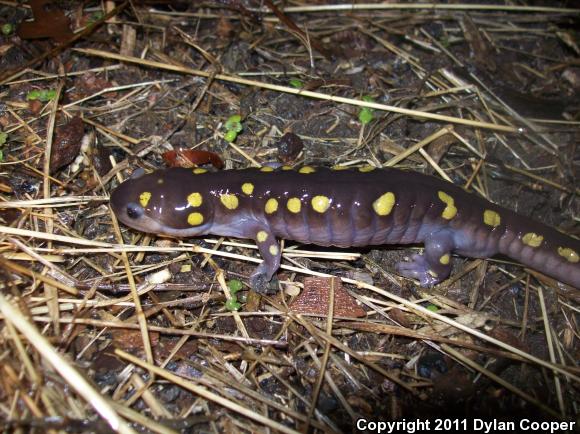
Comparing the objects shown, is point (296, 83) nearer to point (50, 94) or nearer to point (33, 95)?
point (50, 94)

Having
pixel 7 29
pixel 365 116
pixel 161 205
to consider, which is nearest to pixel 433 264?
pixel 365 116

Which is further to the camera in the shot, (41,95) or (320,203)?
(41,95)

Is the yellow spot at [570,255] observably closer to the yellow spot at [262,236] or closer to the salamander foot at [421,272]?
the salamander foot at [421,272]

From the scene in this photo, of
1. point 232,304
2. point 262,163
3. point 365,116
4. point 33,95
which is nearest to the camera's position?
point 232,304

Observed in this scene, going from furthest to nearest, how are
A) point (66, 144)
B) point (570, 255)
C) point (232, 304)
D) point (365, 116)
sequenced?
point (365, 116)
point (66, 144)
point (570, 255)
point (232, 304)

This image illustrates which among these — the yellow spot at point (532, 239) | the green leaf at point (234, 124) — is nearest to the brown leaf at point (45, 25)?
the green leaf at point (234, 124)

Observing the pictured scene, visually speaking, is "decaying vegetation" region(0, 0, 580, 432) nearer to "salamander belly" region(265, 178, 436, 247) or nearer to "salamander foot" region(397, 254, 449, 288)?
"salamander foot" region(397, 254, 449, 288)
